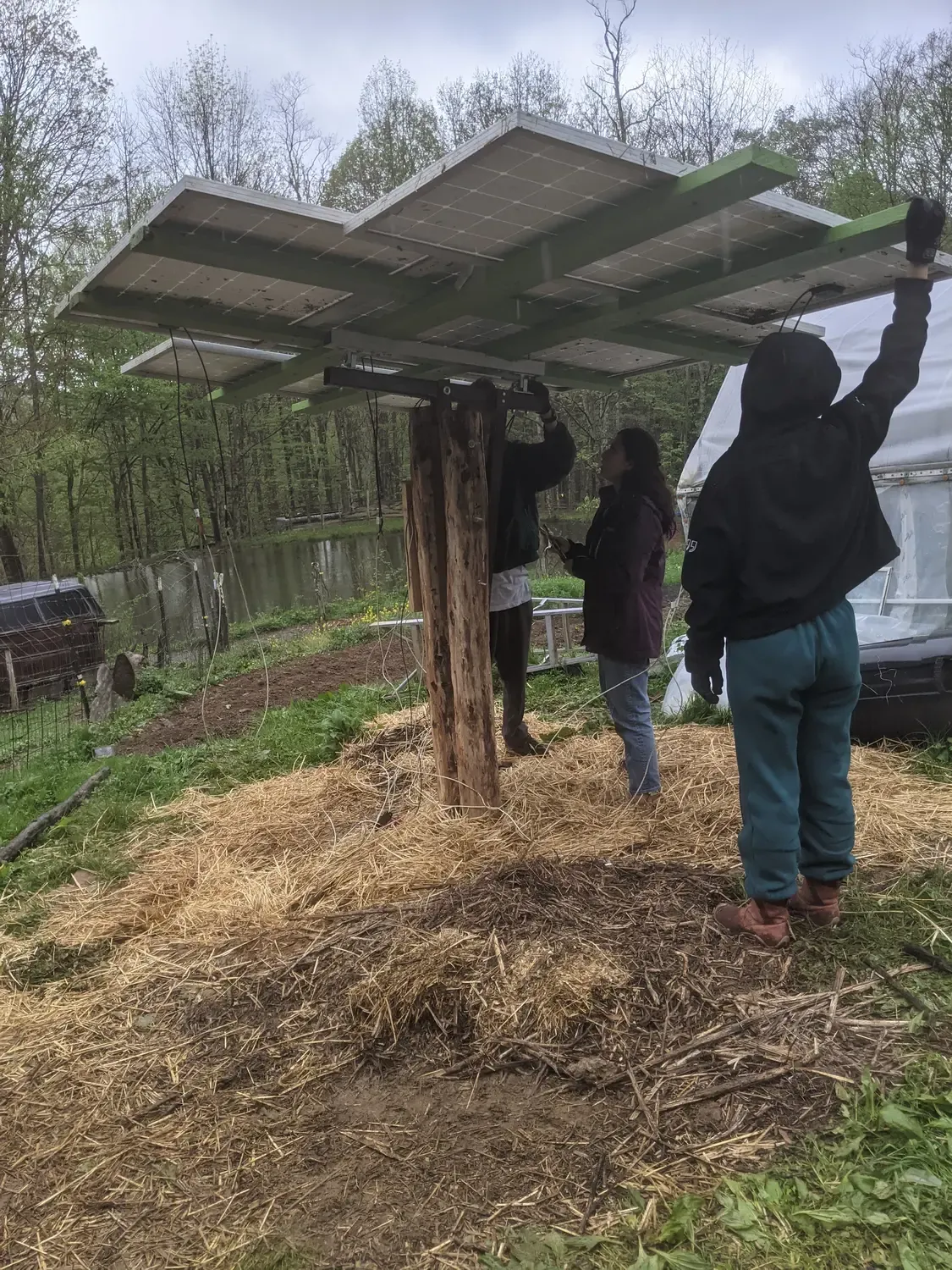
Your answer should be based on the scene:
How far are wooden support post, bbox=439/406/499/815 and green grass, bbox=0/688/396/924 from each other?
2.03 meters

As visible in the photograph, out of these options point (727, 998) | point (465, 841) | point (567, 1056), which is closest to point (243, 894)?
point (465, 841)

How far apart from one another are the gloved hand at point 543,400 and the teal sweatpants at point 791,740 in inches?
78.4

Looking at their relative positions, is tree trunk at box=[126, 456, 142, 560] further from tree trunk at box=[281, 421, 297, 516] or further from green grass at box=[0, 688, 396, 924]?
green grass at box=[0, 688, 396, 924]

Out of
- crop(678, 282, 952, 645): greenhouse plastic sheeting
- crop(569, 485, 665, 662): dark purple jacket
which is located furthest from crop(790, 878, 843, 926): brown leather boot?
crop(678, 282, 952, 645): greenhouse plastic sheeting

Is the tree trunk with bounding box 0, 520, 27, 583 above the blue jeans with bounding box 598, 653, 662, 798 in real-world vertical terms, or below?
above

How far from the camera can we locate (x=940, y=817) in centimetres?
440

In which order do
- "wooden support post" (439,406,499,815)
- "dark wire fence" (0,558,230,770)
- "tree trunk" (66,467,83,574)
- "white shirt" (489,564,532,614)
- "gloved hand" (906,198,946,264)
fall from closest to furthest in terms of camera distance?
1. "gloved hand" (906,198,946,264)
2. "wooden support post" (439,406,499,815)
3. "white shirt" (489,564,532,614)
4. "dark wire fence" (0,558,230,770)
5. "tree trunk" (66,467,83,574)

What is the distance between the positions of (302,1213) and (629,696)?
111 inches

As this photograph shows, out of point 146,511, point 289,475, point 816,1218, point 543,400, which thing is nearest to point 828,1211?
point 816,1218

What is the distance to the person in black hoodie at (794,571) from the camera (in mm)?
3049

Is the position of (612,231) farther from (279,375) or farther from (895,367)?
(279,375)

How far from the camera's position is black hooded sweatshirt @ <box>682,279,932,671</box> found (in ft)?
10.0

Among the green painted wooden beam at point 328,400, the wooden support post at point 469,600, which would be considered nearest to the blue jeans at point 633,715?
the wooden support post at point 469,600

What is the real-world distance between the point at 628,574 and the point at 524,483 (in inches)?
30.4
